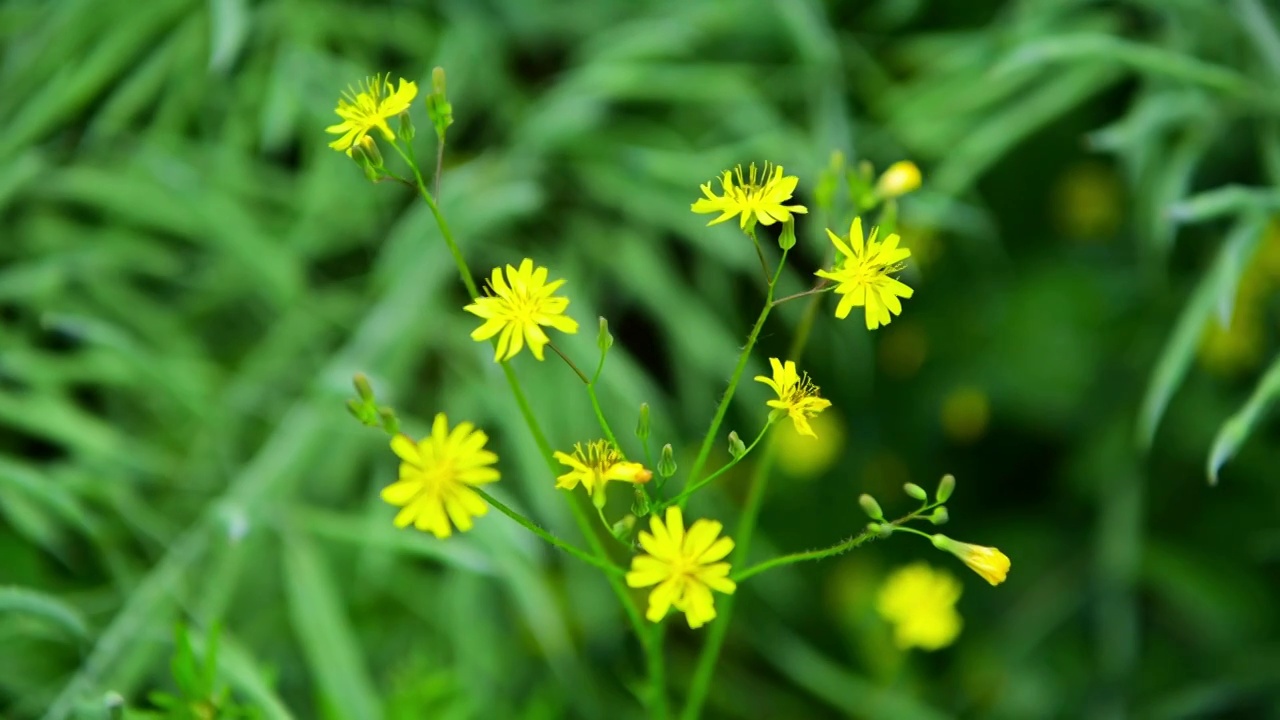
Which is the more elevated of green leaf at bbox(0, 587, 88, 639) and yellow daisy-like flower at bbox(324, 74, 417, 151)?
yellow daisy-like flower at bbox(324, 74, 417, 151)

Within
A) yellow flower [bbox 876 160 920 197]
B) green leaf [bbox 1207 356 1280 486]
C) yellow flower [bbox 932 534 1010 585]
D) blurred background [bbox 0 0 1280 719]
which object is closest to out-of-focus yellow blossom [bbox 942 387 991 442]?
blurred background [bbox 0 0 1280 719]

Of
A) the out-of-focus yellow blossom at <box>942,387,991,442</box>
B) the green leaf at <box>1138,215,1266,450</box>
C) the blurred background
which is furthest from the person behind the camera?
the out-of-focus yellow blossom at <box>942,387,991,442</box>

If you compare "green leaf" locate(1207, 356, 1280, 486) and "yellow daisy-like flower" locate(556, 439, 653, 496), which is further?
"green leaf" locate(1207, 356, 1280, 486)

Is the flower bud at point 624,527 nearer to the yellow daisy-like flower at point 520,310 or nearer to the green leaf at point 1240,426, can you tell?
the yellow daisy-like flower at point 520,310

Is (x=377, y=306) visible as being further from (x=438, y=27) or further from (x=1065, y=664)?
(x=1065, y=664)

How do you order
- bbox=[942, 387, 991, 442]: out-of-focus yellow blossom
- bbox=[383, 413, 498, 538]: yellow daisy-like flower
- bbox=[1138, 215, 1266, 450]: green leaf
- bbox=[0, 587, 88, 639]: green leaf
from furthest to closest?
bbox=[942, 387, 991, 442]: out-of-focus yellow blossom → bbox=[1138, 215, 1266, 450]: green leaf → bbox=[0, 587, 88, 639]: green leaf → bbox=[383, 413, 498, 538]: yellow daisy-like flower

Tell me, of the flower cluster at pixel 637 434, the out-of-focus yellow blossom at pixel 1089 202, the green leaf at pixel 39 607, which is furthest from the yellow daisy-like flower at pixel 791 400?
the out-of-focus yellow blossom at pixel 1089 202

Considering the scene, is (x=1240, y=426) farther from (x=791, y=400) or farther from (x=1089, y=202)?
(x=1089, y=202)

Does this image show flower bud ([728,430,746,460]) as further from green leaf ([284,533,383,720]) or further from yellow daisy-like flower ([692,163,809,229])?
green leaf ([284,533,383,720])
